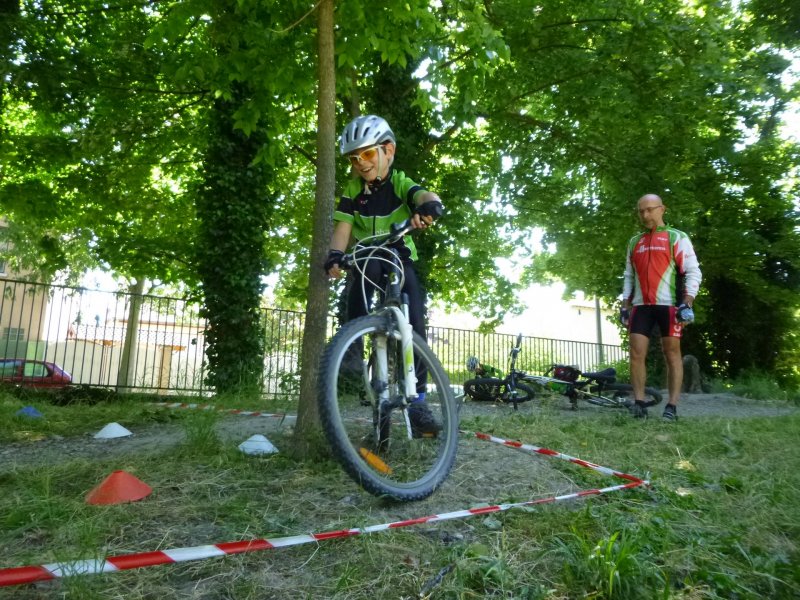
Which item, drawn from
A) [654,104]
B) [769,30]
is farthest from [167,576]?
[769,30]

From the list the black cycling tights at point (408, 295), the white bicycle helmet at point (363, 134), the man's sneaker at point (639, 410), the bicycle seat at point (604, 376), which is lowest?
the man's sneaker at point (639, 410)

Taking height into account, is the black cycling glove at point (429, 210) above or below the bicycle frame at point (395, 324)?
above

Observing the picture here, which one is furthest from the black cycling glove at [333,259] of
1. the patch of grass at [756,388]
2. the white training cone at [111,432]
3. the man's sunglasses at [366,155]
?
the patch of grass at [756,388]

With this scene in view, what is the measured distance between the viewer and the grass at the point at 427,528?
5.75ft

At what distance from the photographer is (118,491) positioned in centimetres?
251

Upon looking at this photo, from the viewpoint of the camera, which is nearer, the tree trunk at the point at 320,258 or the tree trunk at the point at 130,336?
the tree trunk at the point at 320,258

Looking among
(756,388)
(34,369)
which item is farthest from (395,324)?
(756,388)

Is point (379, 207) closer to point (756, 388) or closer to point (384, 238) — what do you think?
point (384, 238)

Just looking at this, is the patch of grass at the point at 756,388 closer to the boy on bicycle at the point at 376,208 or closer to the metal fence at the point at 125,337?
the metal fence at the point at 125,337

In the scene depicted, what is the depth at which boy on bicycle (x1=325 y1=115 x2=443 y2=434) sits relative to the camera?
3184 mm

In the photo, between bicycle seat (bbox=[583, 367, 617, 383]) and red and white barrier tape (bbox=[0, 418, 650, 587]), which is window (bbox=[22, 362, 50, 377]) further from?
red and white barrier tape (bbox=[0, 418, 650, 587])

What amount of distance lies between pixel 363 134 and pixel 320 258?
0.78m

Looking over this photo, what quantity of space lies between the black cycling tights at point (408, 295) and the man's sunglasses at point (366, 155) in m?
0.61

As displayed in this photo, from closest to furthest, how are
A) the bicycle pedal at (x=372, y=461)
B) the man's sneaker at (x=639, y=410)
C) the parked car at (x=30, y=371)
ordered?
the bicycle pedal at (x=372, y=461) → the man's sneaker at (x=639, y=410) → the parked car at (x=30, y=371)
